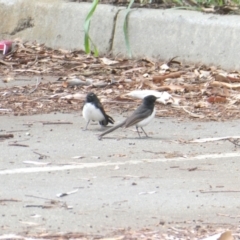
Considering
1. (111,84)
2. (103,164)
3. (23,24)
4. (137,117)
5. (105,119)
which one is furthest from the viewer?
(23,24)

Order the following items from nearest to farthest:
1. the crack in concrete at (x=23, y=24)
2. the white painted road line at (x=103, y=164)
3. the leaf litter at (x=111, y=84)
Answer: the white painted road line at (x=103, y=164) → the leaf litter at (x=111, y=84) → the crack in concrete at (x=23, y=24)

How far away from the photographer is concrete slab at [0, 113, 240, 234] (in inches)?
226

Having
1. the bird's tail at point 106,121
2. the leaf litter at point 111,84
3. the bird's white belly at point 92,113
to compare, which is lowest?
the leaf litter at point 111,84

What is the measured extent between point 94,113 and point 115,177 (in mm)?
1900

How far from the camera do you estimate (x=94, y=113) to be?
8.75 metres

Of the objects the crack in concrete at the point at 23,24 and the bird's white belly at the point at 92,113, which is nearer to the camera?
the bird's white belly at the point at 92,113

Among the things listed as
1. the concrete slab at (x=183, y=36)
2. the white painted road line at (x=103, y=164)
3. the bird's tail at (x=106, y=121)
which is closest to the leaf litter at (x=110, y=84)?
the concrete slab at (x=183, y=36)

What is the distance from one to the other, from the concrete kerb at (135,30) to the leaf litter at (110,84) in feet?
0.48

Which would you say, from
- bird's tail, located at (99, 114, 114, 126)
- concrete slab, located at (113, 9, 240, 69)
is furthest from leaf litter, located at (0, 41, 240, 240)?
bird's tail, located at (99, 114, 114, 126)

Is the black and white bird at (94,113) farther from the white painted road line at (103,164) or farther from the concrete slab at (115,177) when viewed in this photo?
the white painted road line at (103,164)

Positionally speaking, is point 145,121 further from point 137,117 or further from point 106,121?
point 106,121

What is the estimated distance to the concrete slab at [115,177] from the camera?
5.75m

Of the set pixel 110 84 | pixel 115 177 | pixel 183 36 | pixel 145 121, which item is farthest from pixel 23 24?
pixel 115 177

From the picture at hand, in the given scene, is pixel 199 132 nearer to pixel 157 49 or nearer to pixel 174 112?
pixel 174 112
